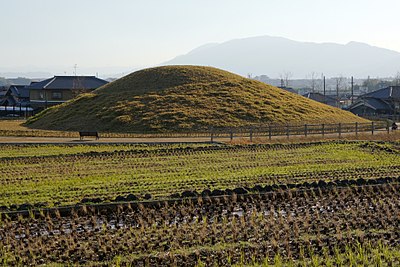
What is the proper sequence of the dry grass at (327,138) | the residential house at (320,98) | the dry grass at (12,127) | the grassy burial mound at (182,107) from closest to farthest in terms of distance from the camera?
1. the dry grass at (327,138)
2. the dry grass at (12,127)
3. the grassy burial mound at (182,107)
4. the residential house at (320,98)

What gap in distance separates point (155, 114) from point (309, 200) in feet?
108

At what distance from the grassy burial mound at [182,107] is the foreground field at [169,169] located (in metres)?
16.1

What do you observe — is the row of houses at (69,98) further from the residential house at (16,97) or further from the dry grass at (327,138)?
the dry grass at (327,138)

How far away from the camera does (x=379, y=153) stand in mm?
24391

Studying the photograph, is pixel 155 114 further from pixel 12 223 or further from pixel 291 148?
pixel 12 223

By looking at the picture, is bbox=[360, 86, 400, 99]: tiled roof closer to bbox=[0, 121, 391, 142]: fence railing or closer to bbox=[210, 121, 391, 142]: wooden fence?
bbox=[210, 121, 391, 142]: wooden fence

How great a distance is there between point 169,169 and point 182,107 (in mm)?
28302

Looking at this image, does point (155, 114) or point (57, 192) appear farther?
point (155, 114)

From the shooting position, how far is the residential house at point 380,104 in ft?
218

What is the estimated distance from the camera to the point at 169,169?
1972 cm

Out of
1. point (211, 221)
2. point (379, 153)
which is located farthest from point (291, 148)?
point (211, 221)

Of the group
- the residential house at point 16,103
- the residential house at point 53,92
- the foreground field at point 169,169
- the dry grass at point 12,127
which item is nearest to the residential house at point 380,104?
the residential house at point 53,92

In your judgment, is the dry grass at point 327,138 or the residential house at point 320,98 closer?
the dry grass at point 327,138

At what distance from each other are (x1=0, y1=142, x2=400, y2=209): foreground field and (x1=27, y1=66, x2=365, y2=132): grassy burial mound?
16.1m
